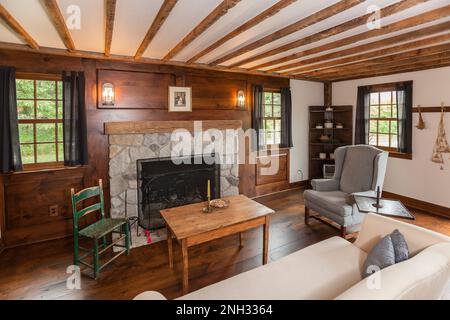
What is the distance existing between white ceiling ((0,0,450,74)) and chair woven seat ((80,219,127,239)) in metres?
2.00

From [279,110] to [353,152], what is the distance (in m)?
1.87

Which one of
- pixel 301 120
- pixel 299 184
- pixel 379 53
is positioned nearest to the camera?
pixel 379 53

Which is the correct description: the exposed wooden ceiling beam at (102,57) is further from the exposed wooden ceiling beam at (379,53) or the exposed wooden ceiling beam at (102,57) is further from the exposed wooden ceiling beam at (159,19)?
the exposed wooden ceiling beam at (379,53)

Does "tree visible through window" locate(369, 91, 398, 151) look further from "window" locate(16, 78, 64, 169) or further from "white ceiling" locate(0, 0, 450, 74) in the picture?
"window" locate(16, 78, 64, 169)

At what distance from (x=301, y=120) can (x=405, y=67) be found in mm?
1989

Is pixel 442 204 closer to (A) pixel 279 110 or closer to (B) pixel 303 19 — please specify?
(A) pixel 279 110

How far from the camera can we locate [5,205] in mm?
3121

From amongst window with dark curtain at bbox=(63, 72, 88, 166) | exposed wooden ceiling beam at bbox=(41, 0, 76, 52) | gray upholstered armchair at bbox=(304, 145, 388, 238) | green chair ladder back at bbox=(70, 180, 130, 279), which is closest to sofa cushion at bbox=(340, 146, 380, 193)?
gray upholstered armchair at bbox=(304, 145, 388, 238)

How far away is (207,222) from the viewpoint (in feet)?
8.10

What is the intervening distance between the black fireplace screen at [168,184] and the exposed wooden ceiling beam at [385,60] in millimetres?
2684

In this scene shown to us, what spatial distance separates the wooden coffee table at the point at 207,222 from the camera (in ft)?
7.43

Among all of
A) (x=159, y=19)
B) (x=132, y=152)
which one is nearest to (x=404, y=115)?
(x=159, y=19)

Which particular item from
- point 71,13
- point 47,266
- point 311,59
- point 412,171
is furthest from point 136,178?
point 412,171

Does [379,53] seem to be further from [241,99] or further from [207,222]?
[207,222]
